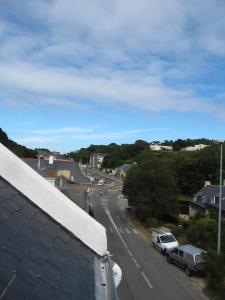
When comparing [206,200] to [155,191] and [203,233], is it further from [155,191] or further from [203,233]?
[203,233]

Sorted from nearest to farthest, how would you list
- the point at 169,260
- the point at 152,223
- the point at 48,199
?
the point at 48,199, the point at 169,260, the point at 152,223

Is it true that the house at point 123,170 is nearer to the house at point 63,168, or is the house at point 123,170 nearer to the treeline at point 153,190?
the house at point 63,168

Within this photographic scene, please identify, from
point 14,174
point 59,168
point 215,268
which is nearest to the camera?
point 14,174

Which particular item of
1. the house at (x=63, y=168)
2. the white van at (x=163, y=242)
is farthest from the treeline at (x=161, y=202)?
the house at (x=63, y=168)

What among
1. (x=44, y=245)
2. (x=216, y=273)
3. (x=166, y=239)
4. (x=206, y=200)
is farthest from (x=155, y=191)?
(x=44, y=245)

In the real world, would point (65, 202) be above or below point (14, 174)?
below

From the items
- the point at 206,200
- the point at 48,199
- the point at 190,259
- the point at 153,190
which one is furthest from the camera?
the point at 206,200

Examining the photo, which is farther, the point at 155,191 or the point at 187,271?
the point at 155,191

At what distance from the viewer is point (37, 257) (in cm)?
421

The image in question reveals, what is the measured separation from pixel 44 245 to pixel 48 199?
141cm

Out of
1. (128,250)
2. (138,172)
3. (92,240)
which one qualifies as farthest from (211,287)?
(138,172)

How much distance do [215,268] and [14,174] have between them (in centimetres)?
1970

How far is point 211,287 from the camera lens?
77.0ft

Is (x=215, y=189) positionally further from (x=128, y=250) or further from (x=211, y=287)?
(x=211, y=287)
